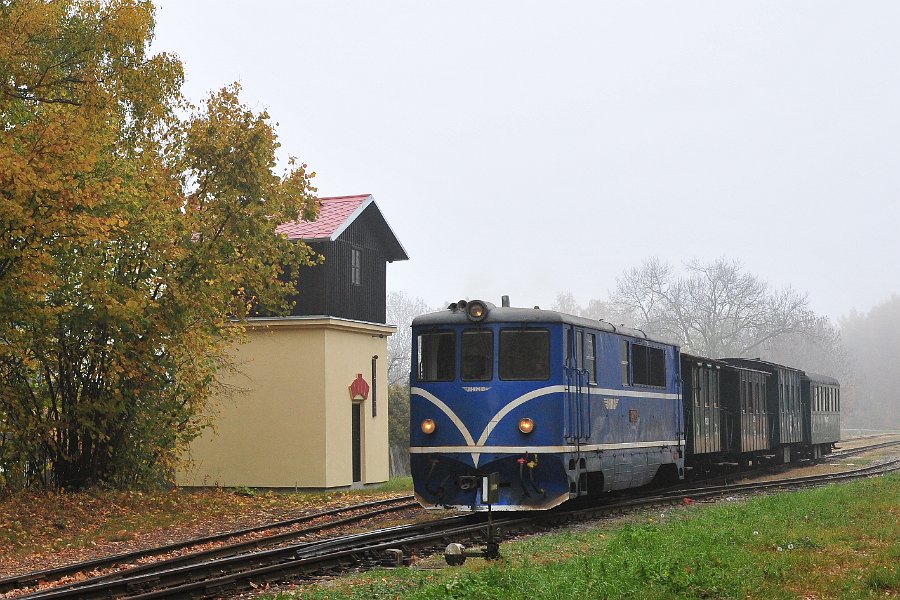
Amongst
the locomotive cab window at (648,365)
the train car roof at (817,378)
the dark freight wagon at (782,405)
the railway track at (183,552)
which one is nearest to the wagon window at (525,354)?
the locomotive cab window at (648,365)

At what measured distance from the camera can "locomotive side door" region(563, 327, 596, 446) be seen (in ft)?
54.1

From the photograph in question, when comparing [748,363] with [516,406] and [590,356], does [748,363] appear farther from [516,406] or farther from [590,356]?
[516,406]

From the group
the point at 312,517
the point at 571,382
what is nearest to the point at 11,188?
the point at 312,517

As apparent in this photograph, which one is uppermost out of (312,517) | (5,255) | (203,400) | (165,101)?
(165,101)

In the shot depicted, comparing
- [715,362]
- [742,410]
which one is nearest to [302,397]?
[715,362]

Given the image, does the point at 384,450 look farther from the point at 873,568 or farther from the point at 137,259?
the point at 873,568

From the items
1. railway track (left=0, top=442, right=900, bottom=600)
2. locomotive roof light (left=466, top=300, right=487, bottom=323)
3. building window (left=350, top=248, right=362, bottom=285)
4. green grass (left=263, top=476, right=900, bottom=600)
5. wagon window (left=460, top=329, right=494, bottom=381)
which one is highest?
building window (left=350, top=248, right=362, bottom=285)

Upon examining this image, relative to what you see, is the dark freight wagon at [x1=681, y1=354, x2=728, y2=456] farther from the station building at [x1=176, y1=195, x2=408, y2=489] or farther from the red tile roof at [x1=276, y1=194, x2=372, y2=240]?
the red tile roof at [x1=276, y1=194, x2=372, y2=240]

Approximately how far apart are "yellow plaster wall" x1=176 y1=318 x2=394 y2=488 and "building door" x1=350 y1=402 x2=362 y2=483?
0.80 metres

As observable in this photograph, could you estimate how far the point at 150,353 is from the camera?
22297 millimetres

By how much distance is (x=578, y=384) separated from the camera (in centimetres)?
1689

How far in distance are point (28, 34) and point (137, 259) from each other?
5.00 m

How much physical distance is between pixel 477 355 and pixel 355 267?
47.7 feet

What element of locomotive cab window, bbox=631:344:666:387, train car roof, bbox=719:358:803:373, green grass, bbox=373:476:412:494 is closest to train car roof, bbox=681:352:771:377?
train car roof, bbox=719:358:803:373
